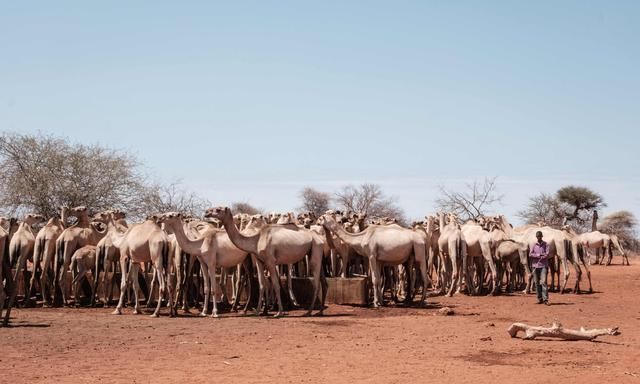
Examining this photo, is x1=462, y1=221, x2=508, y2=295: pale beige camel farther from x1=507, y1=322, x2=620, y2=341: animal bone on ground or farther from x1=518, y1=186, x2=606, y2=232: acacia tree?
x1=518, y1=186, x2=606, y2=232: acacia tree

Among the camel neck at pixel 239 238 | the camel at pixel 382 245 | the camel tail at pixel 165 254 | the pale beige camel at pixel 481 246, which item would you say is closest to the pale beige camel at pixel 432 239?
the pale beige camel at pixel 481 246

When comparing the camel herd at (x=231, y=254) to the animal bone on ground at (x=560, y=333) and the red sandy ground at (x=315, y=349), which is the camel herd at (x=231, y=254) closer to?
the red sandy ground at (x=315, y=349)

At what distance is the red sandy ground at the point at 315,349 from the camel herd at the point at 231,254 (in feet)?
3.87

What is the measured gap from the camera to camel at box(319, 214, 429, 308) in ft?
66.4

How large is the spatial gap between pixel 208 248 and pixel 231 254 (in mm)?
627

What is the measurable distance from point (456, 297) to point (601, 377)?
13617mm

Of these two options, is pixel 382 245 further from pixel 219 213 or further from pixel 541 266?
pixel 219 213

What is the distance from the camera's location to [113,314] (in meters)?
17.9

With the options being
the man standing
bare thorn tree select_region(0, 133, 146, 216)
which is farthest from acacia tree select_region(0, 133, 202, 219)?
the man standing

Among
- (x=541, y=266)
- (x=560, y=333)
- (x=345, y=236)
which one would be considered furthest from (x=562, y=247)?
(x=560, y=333)

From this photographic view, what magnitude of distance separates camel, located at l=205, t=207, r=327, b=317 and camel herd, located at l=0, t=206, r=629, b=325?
23 mm

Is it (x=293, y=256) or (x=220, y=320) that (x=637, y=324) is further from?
(x=220, y=320)

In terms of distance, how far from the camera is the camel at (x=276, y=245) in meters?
17.8

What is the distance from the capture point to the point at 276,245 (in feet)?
59.2
